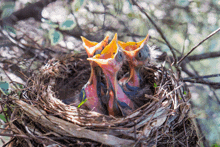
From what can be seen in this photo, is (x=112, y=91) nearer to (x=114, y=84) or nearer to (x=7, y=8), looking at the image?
(x=114, y=84)

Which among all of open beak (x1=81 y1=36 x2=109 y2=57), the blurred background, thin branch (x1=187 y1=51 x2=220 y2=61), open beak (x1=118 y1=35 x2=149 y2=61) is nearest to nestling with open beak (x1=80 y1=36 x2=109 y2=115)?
open beak (x1=81 y1=36 x2=109 y2=57)

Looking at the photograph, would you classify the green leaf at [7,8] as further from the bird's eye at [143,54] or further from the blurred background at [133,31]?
the bird's eye at [143,54]

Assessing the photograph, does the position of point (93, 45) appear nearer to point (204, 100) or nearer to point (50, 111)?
point (50, 111)

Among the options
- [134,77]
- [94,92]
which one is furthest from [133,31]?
[94,92]

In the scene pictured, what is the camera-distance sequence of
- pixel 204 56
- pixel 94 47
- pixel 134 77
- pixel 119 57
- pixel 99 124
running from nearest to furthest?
1. pixel 99 124
2. pixel 119 57
3. pixel 94 47
4. pixel 134 77
5. pixel 204 56

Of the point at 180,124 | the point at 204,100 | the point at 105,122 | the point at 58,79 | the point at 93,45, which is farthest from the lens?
the point at 204,100

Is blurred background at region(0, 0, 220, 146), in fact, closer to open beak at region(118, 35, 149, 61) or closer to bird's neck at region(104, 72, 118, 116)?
open beak at region(118, 35, 149, 61)

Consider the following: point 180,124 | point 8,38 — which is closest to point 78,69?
point 8,38

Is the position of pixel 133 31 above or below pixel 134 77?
above
